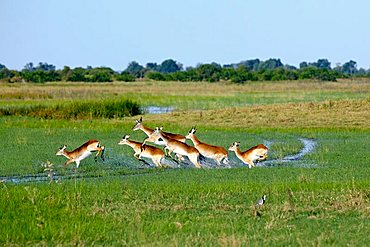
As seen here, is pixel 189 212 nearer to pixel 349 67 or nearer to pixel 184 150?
pixel 184 150

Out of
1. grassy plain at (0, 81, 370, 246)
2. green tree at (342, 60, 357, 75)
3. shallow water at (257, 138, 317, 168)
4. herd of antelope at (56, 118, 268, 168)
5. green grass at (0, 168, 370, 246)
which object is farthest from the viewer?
green tree at (342, 60, 357, 75)

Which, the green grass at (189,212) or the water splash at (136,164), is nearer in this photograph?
the green grass at (189,212)

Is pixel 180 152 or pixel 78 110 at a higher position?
pixel 180 152

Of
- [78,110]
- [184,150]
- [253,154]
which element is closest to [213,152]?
[184,150]

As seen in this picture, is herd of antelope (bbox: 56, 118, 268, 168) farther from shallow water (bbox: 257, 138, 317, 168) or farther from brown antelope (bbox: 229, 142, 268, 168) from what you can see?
shallow water (bbox: 257, 138, 317, 168)

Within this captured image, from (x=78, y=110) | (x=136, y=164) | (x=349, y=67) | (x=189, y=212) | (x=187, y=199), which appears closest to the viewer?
(x=189, y=212)

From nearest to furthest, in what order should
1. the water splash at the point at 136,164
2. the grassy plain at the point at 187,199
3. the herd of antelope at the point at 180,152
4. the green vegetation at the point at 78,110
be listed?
the grassy plain at the point at 187,199
the water splash at the point at 136,164
the herd of antelope at the point at 180,152
the green vegetation at the point at 78,110

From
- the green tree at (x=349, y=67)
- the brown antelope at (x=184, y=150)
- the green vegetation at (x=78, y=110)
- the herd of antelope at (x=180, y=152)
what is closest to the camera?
the herd of antelope at (x=180, y=152)

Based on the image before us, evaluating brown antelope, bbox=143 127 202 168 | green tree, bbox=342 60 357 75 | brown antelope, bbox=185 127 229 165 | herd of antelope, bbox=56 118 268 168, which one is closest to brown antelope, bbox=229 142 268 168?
herd of antelope, bbox=56 118 268 168

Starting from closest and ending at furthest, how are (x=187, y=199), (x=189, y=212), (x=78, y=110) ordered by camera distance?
(x=189, y=212), (x=187, y=199), (x=78, y=110)

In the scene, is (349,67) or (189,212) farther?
(349,67)

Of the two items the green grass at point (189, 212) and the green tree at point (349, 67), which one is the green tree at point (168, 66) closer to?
the green tree at point (349, 67)

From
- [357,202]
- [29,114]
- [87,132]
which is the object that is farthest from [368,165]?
[29,114]

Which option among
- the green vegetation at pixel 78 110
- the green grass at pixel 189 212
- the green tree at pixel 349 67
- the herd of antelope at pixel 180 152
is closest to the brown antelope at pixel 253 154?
the herd of antelope at pixel 180 152
